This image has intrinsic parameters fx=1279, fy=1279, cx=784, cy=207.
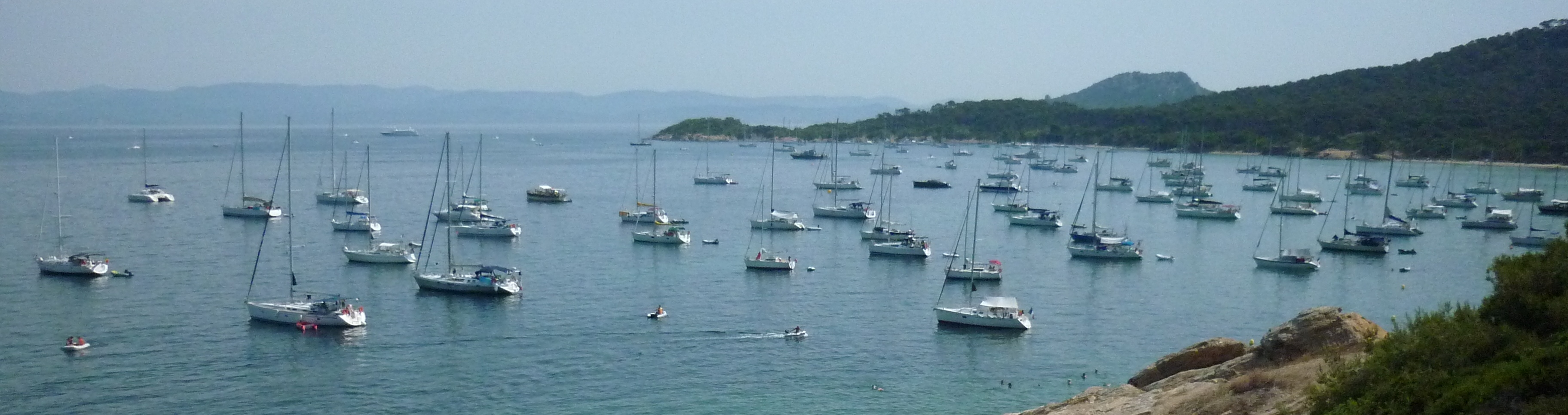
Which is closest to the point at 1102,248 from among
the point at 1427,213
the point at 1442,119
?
the point at 1427,213

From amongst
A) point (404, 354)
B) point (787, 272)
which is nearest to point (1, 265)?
point (404, 354)

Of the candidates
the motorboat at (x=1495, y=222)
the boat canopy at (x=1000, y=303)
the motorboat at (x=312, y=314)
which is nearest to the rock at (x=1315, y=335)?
the boat canopy at (x=1000, y=303)

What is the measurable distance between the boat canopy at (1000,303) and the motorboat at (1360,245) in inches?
1355

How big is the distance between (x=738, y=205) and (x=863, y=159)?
83198 mm

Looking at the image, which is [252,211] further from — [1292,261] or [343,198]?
[1292,261]

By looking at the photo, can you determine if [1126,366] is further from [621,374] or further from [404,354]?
[404,354]

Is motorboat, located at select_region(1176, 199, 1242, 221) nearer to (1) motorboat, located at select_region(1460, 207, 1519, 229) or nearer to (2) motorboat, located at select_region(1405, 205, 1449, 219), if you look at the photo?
(2) motorboat, located at select_region(1405, 205, 1449, 219)

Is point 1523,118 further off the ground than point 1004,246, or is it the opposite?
point 1523,118

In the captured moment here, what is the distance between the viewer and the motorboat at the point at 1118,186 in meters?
121

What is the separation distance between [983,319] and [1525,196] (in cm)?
7860

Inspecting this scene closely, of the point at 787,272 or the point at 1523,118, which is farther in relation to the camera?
the point at 1523,118

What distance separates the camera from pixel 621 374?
40.2m

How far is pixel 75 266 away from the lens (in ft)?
186

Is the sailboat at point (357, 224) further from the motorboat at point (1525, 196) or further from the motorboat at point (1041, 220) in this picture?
the motorboat at point (1525, 196)
